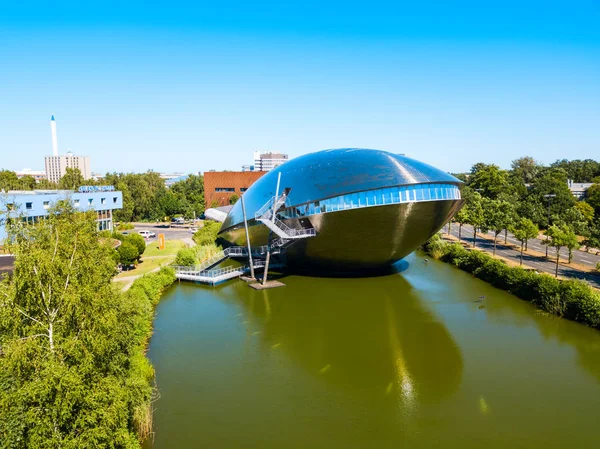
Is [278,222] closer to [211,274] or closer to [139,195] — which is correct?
[211,274]

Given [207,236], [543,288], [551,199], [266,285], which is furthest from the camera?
[551,199]

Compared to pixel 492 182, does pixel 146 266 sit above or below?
below

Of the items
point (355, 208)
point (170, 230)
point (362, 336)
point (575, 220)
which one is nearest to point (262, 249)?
point (355, 208)

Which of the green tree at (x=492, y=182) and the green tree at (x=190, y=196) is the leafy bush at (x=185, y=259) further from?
the green tree at (x=492, y=182)

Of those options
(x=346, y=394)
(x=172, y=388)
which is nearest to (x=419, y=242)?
(x=346, y=394)

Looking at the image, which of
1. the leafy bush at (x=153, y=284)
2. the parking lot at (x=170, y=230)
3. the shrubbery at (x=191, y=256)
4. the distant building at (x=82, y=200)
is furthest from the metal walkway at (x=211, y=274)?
the parking lot at (x=170, y=230)

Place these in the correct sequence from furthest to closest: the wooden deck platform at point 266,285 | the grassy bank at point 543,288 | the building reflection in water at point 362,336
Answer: the wooden deck platform at point 266,285 < the grassy bank at point 543,288 < the building reflection in water at point 362,336

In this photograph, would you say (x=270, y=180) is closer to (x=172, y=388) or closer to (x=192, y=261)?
(x=192, y=261)
